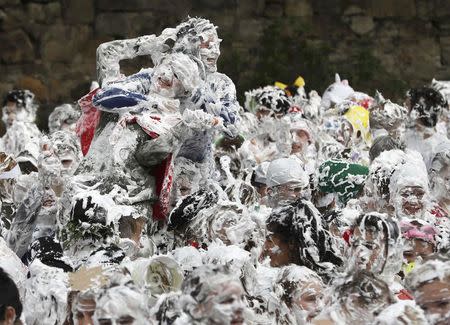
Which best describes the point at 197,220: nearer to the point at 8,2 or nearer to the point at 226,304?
the point at 226,304

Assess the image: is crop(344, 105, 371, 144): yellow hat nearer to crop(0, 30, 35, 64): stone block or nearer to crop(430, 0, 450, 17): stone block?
crop(0, 30, 35, 64): stone block

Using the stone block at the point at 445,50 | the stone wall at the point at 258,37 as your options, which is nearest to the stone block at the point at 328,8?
the stone wall at the point at 258,37

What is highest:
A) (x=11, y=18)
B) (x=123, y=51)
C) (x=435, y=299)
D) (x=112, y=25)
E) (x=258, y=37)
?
(x=258, y=37)

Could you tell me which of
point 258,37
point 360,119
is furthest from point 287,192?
point 258,37

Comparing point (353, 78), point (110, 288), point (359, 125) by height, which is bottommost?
point (110, 288)

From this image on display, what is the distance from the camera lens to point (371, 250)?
634 cm

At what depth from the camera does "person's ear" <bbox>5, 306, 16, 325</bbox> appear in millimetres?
5688

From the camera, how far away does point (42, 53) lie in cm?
1939

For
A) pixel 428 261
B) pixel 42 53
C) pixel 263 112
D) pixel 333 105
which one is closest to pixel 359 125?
pixel 263 112

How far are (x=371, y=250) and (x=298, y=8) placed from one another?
13.7 m

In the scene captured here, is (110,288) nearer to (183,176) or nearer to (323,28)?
(183,176)

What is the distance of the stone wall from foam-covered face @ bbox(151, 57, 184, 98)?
10470 mm

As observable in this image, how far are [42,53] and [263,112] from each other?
7892mm

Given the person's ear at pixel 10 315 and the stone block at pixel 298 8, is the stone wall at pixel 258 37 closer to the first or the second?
the stone block at pixel 298 8
